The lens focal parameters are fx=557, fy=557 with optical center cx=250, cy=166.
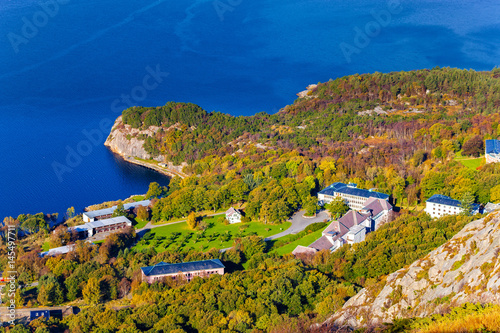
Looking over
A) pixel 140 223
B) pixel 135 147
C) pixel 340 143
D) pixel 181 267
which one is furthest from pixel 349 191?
pixel 135 147

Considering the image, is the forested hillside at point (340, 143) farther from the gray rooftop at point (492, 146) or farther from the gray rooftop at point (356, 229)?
the gray rooftop at point (356, 229)

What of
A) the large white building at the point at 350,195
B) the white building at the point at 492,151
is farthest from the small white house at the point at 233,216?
the white building at the point at 492,151

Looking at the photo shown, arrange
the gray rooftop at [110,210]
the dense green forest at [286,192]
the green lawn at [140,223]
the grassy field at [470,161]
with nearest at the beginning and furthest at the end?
the dense green forest at [286,192] → the green lawn at [140,223] → the gray rooftop at [110,210] → the grassy field at [470,161]

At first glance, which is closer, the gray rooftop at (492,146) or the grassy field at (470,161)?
A: the grassy field at (470,161)

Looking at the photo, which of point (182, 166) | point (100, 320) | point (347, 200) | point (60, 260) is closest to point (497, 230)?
point (100, 320)

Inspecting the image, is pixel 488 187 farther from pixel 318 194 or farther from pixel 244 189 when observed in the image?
pixel 244 189

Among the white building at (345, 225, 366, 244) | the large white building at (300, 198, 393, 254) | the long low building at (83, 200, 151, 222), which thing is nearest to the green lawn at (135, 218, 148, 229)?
the long low building at (83, 200, 151, 222)
